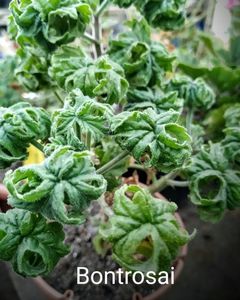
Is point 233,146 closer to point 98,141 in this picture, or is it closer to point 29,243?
point 98,141

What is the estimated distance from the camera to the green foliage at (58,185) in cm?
53

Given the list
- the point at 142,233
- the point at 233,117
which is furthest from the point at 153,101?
the point at 142,233

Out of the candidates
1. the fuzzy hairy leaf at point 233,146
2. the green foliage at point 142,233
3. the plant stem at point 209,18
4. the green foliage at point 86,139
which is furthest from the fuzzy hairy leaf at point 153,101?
the plant stem at point 209,18

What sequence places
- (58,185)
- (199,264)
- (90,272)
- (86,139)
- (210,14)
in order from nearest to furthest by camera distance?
(58,185) < (86,139) < (90,272) < (199,264) < (210,14)

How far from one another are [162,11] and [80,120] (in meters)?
0.31

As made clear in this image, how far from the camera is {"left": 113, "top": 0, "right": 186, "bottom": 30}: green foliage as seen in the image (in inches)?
30.8

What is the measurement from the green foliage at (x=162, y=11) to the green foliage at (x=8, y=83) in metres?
0.35

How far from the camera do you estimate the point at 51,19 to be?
69 cm

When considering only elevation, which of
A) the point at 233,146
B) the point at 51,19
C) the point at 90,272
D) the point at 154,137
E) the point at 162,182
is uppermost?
A: the point at 51,19

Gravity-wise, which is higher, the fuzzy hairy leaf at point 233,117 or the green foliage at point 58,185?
the green foliage at point 58,185

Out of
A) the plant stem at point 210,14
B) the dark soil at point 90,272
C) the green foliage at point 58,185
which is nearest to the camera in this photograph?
the green foliage at point 58,185

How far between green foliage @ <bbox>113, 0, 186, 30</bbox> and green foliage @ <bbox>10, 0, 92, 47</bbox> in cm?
11

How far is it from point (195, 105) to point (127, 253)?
403 millimetres

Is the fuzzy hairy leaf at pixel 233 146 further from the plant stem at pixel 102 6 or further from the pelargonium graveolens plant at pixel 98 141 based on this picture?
the plant stem at pixel 102 6
